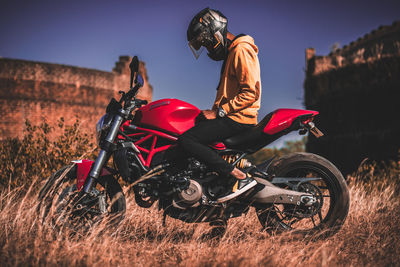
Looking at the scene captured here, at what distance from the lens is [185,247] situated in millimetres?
2830

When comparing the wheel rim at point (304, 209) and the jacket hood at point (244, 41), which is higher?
the jacket hood at point (244, 41)

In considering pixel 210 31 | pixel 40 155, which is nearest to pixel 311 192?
pixel 210 31

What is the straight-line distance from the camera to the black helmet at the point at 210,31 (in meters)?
3.26

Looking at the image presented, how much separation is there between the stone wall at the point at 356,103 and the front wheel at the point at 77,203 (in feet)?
27.6

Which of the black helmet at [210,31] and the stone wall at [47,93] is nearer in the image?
the black helmet at [210,31]

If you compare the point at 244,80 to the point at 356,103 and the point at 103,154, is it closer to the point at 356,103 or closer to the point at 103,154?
the point at 103,154

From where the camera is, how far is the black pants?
116 inches

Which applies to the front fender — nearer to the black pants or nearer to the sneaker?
the black pants

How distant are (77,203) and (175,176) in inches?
37.4

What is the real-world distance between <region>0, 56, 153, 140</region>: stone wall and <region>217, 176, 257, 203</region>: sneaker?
46.9ft

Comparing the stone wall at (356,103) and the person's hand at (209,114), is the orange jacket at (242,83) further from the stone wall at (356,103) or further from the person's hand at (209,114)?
the stone wall at (356,103)

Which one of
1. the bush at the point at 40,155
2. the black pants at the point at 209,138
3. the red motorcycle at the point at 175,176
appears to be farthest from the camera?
the bush at the point at 40,155

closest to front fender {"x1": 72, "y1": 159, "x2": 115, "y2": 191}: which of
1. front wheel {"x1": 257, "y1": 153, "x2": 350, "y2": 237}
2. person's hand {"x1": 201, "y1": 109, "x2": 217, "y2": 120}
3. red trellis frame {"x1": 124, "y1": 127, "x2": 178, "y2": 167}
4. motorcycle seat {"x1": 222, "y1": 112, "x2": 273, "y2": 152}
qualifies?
red trellis frame {"x1": 124, "y1": 127, "x2": 178, "y2": 167}

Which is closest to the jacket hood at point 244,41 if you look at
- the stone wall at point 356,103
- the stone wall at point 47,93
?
the stone wall at point 356,103
